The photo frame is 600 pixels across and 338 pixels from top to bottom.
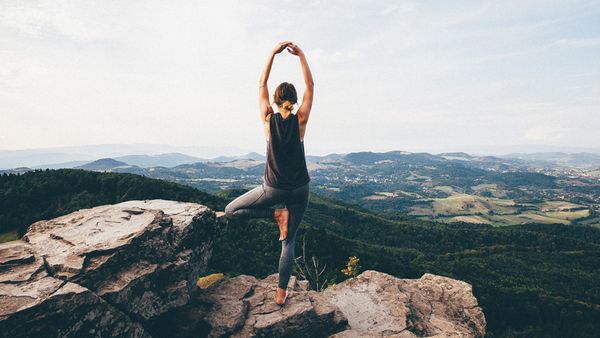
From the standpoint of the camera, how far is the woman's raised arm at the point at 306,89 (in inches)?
263

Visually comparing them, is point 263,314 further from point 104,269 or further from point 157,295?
point 104,269

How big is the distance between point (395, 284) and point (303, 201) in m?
8.02

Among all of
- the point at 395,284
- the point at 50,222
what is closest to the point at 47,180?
the point at 50,222

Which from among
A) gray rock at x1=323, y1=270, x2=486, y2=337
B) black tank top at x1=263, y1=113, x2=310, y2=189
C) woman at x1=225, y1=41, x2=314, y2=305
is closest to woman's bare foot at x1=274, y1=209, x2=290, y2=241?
woman at x1=225, y1=41, x2=314, y2=305

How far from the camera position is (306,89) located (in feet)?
22.4

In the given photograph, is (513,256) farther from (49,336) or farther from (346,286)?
(49,336)

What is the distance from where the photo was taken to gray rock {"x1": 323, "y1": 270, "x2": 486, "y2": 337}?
10.3 m

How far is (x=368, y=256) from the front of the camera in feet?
262

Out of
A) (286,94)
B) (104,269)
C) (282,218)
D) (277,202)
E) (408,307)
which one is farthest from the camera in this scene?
(408,307)

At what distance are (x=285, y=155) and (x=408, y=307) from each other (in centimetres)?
826

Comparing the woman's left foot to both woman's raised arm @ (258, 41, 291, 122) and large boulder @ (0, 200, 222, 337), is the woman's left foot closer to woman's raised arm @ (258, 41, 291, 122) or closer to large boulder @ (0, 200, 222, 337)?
large boulder @ (0, 200, 222, 337)

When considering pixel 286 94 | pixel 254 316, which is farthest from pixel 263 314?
pixel 286 94

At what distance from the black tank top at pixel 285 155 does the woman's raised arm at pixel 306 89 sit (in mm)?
195

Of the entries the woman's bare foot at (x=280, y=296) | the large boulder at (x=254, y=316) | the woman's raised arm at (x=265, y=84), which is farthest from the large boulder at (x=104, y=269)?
the woman's raised arm at (x=265, y=84)
